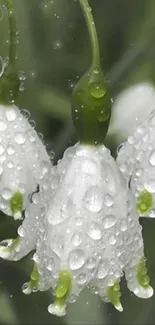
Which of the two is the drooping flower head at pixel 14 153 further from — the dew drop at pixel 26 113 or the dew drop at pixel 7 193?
the dew drop at pixel 26 113

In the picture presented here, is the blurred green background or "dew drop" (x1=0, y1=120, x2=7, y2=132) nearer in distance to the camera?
"dew drop" (x1=0, y1=120, x2=7, y2=132)

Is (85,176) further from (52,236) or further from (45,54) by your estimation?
(45,54)

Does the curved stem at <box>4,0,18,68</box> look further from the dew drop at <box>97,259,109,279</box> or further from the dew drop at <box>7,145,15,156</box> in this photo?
the dew drop at <box>97,259,109,279</box>

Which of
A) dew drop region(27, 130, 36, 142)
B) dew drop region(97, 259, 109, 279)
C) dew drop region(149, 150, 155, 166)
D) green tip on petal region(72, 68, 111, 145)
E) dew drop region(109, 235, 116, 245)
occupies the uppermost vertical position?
green tip on petal region(72, 68, 111, 145)

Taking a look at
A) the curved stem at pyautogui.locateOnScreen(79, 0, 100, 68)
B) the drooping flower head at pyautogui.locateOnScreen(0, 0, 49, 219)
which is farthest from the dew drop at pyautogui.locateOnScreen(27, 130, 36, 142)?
the curved stem at pyautogui.locateOnScreen(79, 0, 100, 68)

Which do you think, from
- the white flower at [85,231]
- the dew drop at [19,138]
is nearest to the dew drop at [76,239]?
the white flower at [85,231]

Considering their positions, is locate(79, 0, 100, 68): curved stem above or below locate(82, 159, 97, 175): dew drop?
above
